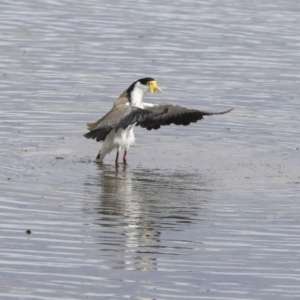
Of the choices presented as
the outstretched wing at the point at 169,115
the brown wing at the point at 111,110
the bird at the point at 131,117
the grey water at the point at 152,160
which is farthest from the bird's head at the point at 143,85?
the grey water at the point at 152,160

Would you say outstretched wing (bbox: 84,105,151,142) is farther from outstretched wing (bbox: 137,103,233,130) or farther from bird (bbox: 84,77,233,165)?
outstretched wing (bbox: 137,103,233,130)

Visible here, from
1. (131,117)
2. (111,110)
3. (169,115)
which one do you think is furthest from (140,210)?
(169,115)

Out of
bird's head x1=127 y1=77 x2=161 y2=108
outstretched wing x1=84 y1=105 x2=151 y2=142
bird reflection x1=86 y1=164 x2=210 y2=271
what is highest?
bird's head x1=127 y1=77 x2=161 y2=108

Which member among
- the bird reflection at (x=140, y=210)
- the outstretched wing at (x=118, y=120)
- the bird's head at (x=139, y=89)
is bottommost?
the bird reflection at (x=140, y=210)

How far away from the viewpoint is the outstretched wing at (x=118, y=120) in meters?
13.8

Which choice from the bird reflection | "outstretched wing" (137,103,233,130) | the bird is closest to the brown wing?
the bird

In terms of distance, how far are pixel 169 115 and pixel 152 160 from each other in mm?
933

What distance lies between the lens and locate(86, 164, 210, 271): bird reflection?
9820mm

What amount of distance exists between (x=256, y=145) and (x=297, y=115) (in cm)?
178

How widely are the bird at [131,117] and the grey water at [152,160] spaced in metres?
0.30

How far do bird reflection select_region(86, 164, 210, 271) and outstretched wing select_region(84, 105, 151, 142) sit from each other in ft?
1.41

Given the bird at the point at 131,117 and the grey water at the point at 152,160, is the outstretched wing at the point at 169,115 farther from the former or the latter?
the grey water at the point at 152,160

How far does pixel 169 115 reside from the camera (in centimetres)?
1516

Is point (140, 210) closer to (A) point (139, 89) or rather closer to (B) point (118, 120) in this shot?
(B) point (118, 120)
